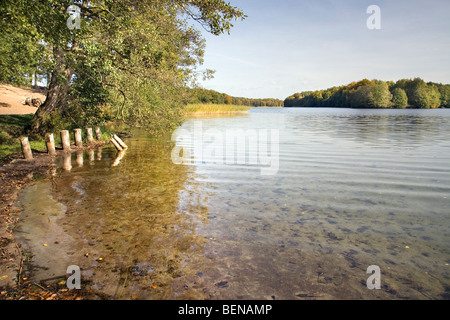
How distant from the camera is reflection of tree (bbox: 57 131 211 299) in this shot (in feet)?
14.5

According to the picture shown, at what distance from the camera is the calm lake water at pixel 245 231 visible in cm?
446

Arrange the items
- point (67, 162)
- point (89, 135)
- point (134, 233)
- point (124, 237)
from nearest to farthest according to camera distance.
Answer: point (124, 237) → point (134, 233) → point (67, 162) → point (89, 135)

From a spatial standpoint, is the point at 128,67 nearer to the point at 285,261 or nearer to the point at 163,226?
the point at 163,226

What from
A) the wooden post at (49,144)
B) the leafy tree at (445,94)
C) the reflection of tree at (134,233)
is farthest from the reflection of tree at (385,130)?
the leafy tree at (445,94)

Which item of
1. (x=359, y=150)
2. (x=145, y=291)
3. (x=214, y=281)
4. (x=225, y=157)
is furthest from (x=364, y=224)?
(x=359, y=150)

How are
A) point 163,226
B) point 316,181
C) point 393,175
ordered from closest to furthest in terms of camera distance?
point 163,226
point 316,181
point 393,175

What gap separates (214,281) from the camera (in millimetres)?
4508

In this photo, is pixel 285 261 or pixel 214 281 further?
pixel 285 261

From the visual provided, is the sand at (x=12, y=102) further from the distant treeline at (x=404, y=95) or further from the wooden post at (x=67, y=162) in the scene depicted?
the distant treeline at (x=404, y=95)

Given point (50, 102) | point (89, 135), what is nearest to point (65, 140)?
point (50, 102)

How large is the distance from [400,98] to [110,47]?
4973 inches

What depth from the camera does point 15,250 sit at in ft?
17.5

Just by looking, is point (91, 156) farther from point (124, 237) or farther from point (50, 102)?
point (124, 237)
